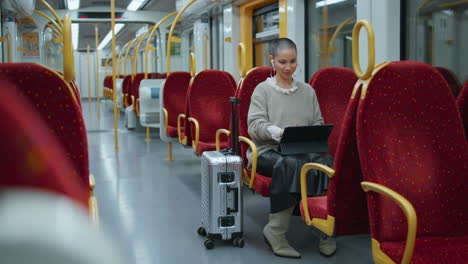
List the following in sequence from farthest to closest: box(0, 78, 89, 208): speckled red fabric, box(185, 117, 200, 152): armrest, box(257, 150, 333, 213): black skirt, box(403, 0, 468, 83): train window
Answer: box(185, 117, 200, 152): armrest, box(403, 0, 468, 83): train window, box(257, 150, 333, 213): black skirt, box(0, 78, 89, 208): speckled red fabric

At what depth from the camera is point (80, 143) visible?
184cm

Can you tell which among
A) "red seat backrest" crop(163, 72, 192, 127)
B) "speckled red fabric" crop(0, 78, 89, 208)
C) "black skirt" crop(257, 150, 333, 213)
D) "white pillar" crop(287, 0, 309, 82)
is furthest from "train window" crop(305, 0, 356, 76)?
"speckled red fabric" crop(0, 78, 89, 208)

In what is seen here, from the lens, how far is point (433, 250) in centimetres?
200

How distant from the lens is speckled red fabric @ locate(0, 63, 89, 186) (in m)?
1.73

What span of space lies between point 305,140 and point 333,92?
802 mm

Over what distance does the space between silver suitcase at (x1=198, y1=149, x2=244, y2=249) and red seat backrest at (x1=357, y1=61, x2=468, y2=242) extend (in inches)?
57.6

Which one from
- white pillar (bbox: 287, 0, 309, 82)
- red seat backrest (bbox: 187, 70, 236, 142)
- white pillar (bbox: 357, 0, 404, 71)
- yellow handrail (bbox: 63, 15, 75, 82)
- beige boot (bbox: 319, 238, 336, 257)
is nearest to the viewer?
yellow handrail (bbox: 63, 15, 75, 82)

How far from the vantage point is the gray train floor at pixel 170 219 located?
3322mm

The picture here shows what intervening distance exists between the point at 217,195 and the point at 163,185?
7.37 feet

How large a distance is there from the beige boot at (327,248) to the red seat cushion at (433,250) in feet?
3.87

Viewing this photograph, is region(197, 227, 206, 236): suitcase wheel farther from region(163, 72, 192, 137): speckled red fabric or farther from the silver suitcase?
region(163, 72, 192, 137): speckled red fabric

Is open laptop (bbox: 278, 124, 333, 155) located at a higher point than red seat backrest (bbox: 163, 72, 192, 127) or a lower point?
lower

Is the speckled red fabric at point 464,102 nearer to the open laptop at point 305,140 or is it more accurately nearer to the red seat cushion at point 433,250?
the red seat cushion at point 433,250

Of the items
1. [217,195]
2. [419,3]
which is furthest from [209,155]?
[419,3]
